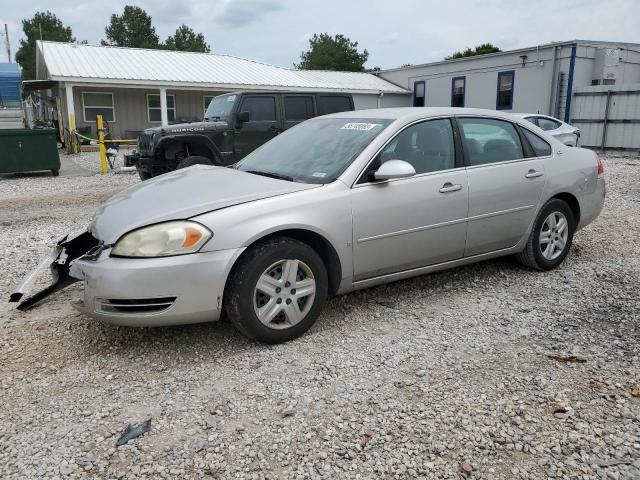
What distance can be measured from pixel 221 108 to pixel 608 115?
15.1 metres

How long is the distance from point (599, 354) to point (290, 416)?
2.10m

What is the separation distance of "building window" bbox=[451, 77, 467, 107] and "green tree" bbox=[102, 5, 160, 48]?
138 ft

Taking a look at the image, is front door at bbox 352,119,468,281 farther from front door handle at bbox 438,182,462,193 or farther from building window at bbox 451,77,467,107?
building window at bbox 451,77,467,107

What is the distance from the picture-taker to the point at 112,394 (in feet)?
10.1

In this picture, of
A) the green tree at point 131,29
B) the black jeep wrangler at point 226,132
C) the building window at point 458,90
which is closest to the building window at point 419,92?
the building window at point 458,90

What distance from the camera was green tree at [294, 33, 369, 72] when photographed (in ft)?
188

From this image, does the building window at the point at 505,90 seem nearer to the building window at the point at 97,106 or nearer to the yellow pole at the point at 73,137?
the building window at the point at 97,106

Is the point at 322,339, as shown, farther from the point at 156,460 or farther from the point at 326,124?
the point at 326,124

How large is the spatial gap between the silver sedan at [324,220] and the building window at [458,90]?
22078 mm

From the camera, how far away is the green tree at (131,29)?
5766 centimetres

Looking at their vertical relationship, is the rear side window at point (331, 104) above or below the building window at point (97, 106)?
below

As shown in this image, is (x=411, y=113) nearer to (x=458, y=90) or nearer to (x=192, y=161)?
(x=192, y=161)

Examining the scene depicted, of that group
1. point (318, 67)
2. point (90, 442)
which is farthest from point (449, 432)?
point (318, 67)

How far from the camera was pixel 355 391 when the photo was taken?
3.09m
